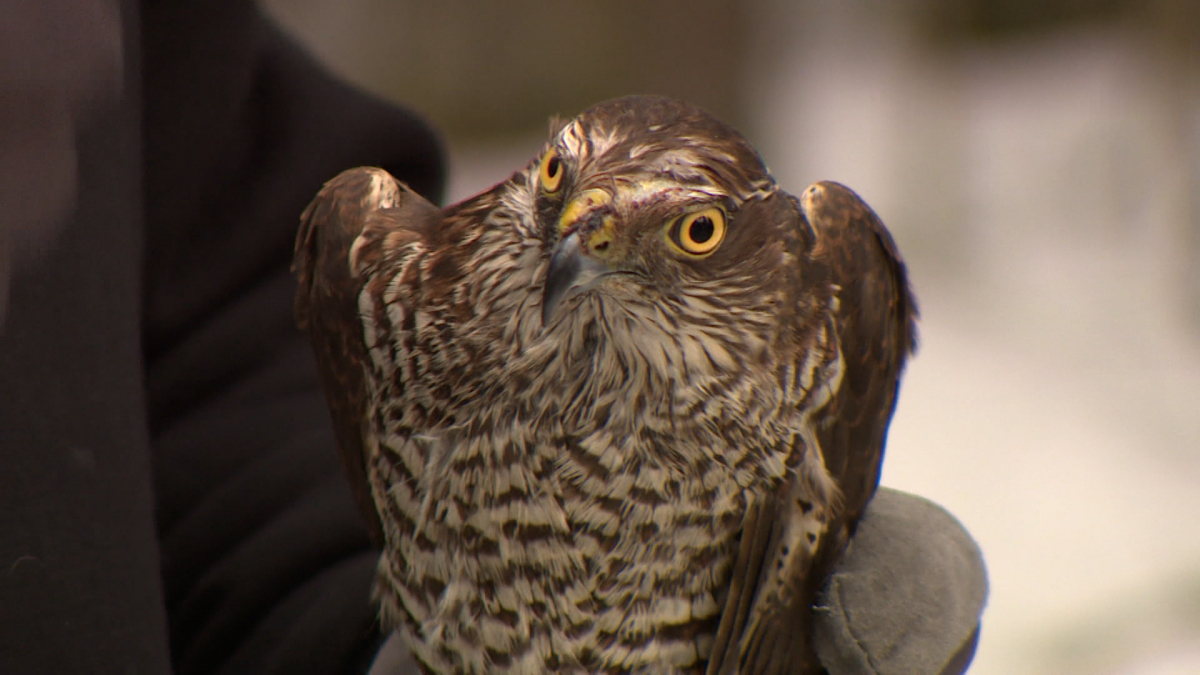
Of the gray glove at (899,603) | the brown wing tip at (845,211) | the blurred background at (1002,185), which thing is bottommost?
the blurred background at (1002,185)

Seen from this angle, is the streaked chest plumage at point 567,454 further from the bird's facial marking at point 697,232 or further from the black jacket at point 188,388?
the black jacket at point 188,388

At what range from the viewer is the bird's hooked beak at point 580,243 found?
119 centimetres

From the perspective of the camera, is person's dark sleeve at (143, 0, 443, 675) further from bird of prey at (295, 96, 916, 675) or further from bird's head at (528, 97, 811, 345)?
bird's head at (528, 97, 811, 345)

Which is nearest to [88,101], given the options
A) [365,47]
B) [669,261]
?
[669,261]

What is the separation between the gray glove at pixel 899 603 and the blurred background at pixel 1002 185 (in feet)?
7.63

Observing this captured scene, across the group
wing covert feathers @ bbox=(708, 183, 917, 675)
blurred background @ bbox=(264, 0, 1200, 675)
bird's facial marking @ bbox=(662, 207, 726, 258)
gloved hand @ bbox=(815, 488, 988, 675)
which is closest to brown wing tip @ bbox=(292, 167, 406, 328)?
bird's facial marking @ bbox=(662, 207, 726, 258)

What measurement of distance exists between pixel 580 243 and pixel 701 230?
0.55ft

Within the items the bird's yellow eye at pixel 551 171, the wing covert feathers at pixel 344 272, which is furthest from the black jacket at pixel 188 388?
the bird's yellow eye at pixel 551 171

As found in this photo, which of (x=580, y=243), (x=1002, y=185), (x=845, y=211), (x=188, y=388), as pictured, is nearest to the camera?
(x=580, y=243)

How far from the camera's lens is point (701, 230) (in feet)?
4.19

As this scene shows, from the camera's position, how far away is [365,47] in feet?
21.6

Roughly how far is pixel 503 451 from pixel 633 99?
476mm

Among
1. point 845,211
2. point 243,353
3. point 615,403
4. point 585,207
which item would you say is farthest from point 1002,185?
point 585,207

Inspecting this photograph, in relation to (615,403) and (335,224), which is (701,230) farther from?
(335,224)
